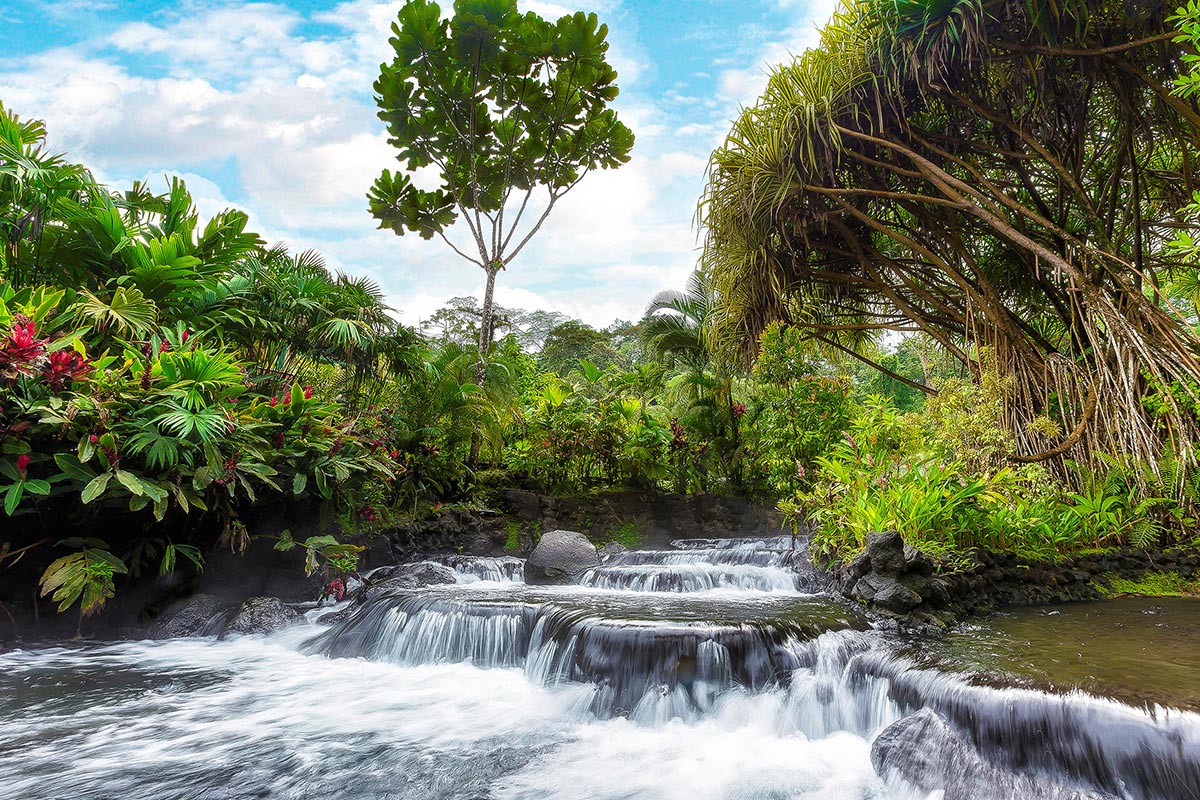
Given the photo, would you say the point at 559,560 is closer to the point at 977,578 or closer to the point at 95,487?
the point at 977,578

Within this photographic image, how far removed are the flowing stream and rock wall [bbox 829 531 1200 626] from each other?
0.29 meters

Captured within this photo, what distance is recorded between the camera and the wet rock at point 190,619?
19.1 feet

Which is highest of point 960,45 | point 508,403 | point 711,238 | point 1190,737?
point 960,45

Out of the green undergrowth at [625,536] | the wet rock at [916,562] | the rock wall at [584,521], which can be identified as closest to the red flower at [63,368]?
the rock wall at [584,521]

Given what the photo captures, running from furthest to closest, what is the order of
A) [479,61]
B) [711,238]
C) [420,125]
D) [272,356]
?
[420,125], [479,61], [711,238], [272,356]

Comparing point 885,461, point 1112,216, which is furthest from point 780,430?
point 1112,216

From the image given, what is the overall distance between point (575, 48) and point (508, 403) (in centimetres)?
620

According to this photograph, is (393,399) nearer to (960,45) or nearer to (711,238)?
(711,238)

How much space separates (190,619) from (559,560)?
3665 millimetres

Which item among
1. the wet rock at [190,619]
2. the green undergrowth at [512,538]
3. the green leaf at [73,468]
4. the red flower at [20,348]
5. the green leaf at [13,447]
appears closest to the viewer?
the red flower at [20,348]

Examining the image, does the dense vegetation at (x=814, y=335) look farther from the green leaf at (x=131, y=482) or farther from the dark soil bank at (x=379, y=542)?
the dark soil bank at (x=379, y=542)

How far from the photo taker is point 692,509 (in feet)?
33.9

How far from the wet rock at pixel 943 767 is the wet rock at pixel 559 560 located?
14.2ft

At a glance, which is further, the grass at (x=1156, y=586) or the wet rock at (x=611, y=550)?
the wet rock at (x=611, y=550)
